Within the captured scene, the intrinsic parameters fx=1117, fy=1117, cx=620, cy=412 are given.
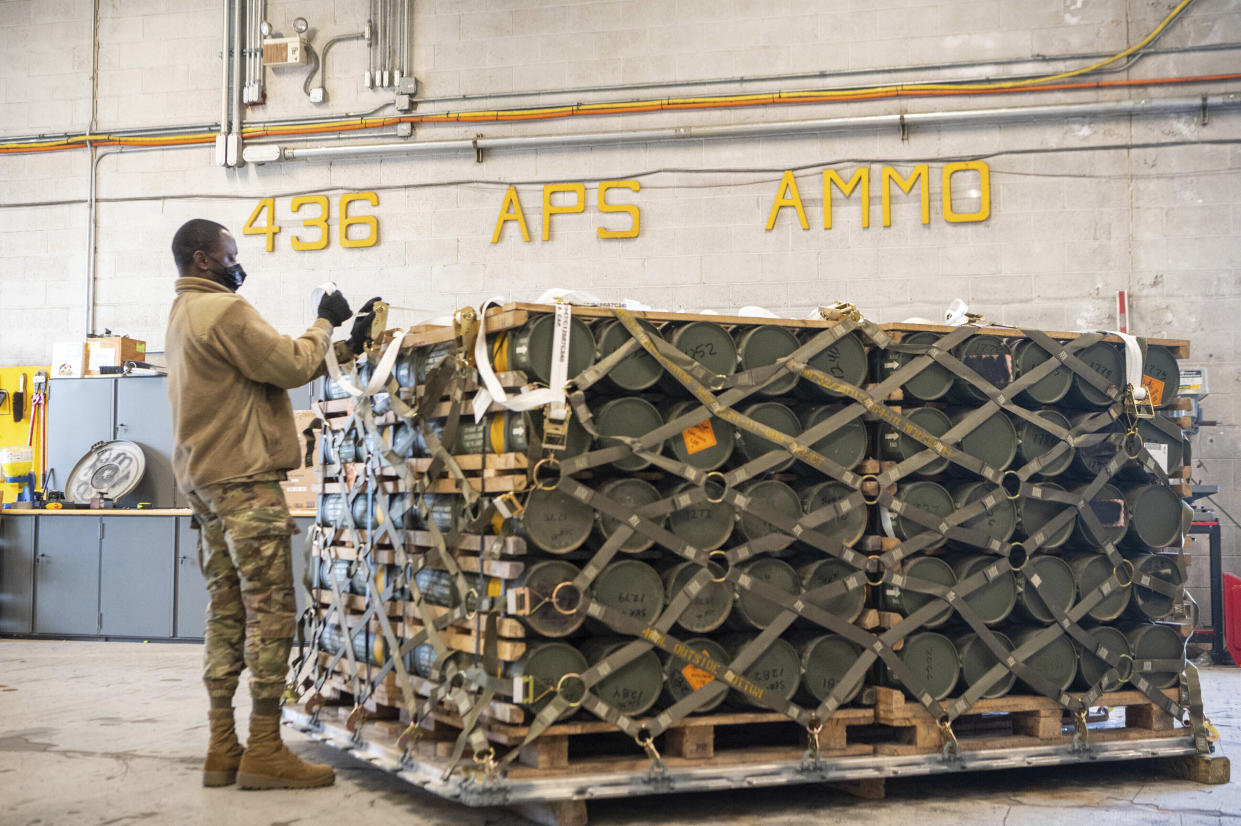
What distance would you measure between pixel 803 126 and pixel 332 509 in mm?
5706

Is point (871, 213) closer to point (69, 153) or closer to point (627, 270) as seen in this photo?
point (627, 270)

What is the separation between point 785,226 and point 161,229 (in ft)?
19.2

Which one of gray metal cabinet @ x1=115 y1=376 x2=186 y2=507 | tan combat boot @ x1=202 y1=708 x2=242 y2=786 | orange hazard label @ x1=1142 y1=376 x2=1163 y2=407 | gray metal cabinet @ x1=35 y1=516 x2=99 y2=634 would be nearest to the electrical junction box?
gray metal cabinet @ x1=115 y1=376 x2=186 y2=507

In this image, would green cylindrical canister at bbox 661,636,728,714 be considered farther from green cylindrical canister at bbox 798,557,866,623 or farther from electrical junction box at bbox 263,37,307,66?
electrical junction box at bbox 263,37,307,66

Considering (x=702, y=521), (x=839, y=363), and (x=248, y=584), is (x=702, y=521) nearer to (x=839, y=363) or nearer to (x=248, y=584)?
(x=839, y=363)

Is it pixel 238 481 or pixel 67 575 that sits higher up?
pixel 238 481

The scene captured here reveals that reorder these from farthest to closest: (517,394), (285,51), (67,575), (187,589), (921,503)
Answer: (285,51) < (67,575) < (187,589) < (921,503) < (517,394)

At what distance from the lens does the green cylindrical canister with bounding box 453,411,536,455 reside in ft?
13.5

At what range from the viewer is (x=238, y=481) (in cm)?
447

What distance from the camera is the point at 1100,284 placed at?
8977 millimetres

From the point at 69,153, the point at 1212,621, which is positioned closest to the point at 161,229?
the point at 69,153

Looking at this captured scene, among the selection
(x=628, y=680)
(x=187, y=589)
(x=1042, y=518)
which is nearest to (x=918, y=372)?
(x=1042, y=518)

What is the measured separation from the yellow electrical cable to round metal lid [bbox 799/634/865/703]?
6.06 m

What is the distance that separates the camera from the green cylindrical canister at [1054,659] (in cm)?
481
